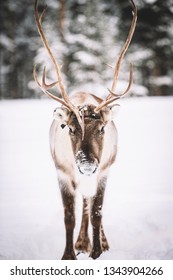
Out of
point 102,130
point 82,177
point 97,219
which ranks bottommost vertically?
point 97,219

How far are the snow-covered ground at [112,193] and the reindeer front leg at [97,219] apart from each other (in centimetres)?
5

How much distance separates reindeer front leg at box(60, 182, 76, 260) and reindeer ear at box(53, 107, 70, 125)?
34cm

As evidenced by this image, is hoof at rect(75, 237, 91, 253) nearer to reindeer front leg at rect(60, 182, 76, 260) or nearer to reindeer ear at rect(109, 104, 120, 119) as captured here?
reindeer front leg at rect(60, 182, 76, 260)

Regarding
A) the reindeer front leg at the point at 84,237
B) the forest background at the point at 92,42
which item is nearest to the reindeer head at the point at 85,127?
the reindeer front leg at the point at 84,237

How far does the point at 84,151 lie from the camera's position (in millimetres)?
1664

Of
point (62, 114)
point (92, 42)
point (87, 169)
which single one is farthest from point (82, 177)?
point (92, 42)

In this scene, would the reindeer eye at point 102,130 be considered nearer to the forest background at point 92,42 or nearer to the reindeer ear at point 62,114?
the reindeer ear at point 62,114

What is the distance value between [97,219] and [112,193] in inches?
10.7

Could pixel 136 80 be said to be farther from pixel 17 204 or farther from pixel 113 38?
pixel 17 204

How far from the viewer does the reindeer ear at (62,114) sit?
1.73 metres

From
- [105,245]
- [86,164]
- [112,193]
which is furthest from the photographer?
[112,193]

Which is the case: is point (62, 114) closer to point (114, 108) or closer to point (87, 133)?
point (87, 133)

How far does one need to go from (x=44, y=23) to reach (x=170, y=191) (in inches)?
61.9

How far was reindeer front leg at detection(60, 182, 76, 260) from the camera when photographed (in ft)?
6.08
